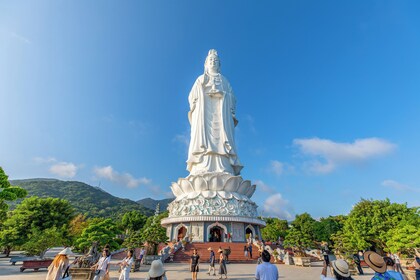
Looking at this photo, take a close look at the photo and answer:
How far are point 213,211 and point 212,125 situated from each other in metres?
10.7

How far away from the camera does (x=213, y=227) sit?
2512 centimetres

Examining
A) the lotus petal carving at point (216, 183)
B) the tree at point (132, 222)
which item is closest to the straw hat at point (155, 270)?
the lotus petal carving at point (216, 183)

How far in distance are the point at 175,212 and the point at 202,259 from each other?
31.5 feet

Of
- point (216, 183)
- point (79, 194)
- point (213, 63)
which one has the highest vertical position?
point (79, 194)

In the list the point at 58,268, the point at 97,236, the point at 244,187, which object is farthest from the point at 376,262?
the point at 244,187

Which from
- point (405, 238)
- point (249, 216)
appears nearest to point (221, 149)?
point (249, 216)

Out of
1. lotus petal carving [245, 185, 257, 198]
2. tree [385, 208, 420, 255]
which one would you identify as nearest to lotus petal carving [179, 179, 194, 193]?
lotus petal carving [245, 185, 257, 198]

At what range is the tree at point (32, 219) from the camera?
72.9 feet

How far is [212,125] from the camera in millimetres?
31469

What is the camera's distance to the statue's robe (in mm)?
29266

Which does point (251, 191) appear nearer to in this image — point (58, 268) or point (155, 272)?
point (58, 268)

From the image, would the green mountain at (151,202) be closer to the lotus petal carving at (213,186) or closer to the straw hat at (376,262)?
the lotus petal carving at (213,186)

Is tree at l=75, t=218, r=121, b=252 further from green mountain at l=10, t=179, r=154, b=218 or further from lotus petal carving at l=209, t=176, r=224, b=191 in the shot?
green mountain at l=10, t=179, r=154, b=218

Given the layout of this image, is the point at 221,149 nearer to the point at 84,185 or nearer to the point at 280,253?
the point at 280,253
